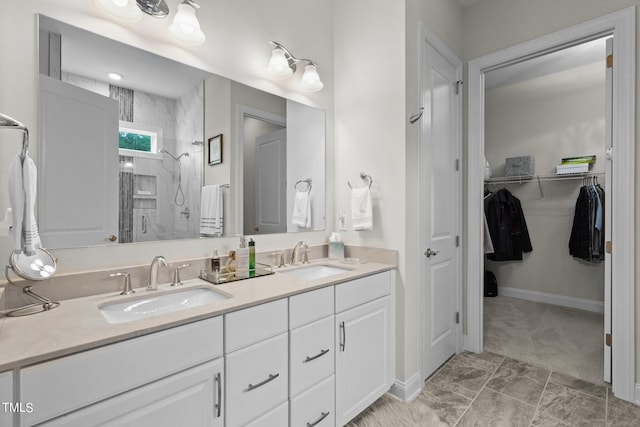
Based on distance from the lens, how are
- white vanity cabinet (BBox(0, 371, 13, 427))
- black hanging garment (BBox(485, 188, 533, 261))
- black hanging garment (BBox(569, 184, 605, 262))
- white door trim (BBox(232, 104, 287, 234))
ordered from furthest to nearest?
black hanging garment (BBox(485, 188, 533, 261)) → black hanging garment (BBox(569, 184, 605, 262)) → white door trim (BBox(232, 104, 287, 234)) → white vanity cabinet (BBox(0, 371, 13, 427))

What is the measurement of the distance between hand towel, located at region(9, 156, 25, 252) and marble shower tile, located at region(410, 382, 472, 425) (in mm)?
2015

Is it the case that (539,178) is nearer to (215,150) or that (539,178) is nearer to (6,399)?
(215,150)

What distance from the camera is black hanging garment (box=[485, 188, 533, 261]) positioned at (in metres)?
3.83

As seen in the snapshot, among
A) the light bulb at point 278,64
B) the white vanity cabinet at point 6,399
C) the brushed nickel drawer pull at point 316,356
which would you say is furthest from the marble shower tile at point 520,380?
the light bulb at point 278,64

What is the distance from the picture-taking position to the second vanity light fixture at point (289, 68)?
74.7 inches

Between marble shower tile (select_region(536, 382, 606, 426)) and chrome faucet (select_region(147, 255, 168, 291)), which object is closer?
chrome faucet (select_region(147, 255, 168, 291))

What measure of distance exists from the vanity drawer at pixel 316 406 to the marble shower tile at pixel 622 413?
1.60m

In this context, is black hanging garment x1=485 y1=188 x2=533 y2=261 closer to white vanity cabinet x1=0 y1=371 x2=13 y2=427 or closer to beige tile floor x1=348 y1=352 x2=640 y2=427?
beige tile floor x1=348 y1=352 x2=640 y2=427

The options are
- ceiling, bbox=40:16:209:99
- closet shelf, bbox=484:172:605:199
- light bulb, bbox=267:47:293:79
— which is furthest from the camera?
closet shelf, bbox=484:172:605:199

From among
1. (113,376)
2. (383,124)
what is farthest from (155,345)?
(383,124)

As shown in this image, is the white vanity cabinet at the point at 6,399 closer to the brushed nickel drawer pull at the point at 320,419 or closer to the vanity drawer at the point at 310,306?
the vanity drawer at the point at 310,306

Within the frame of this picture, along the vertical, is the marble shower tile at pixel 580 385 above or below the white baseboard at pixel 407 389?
below

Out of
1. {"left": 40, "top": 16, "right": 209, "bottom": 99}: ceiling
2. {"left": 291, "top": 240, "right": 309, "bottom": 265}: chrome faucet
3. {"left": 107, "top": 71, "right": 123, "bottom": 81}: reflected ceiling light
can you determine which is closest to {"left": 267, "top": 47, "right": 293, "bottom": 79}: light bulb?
{"left": 40, "top": 16, "right": 209, "bottom": 99}: ceiling

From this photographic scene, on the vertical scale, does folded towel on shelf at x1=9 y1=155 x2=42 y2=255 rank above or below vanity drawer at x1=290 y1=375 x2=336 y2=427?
above
